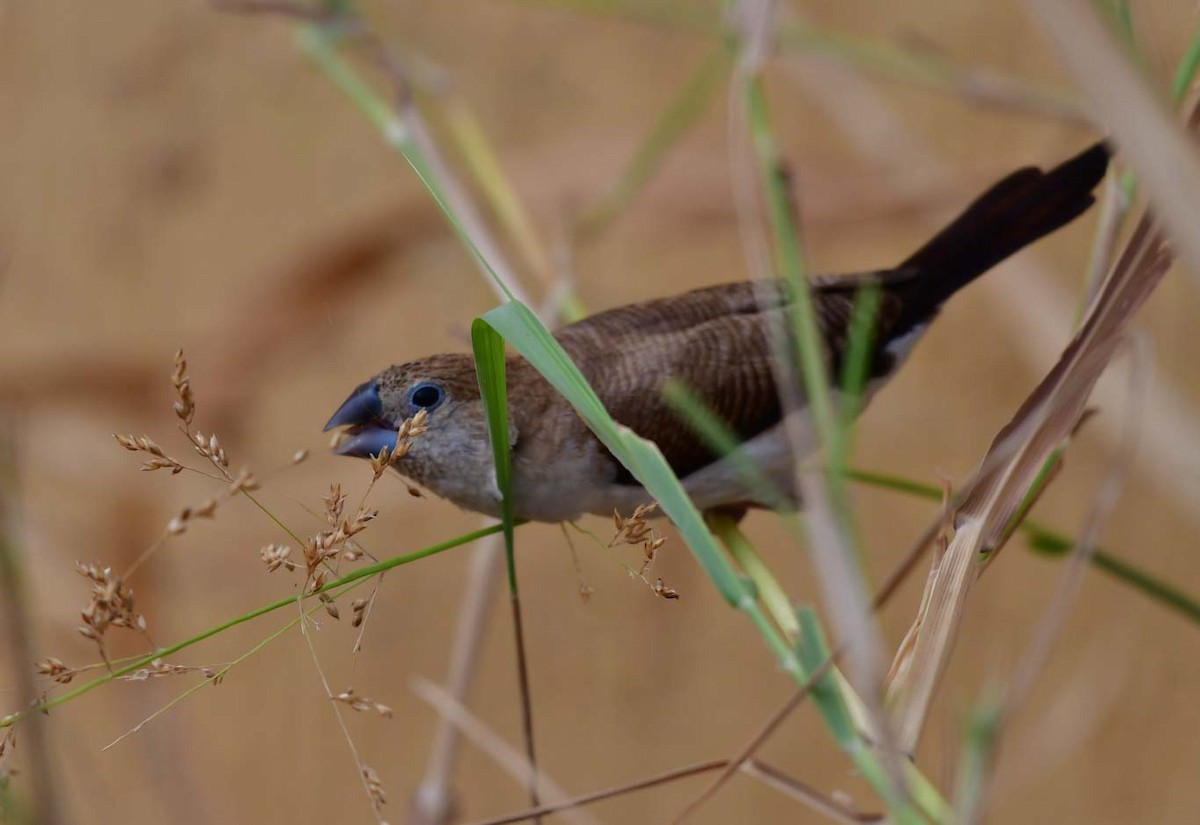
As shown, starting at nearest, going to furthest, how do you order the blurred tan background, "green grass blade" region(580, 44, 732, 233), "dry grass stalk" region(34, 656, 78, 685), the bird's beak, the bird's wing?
"dry grass stalk" region(34, 656, 78, 685) → the bird's beak → the bird's wing → "green grass blade" region(580, 44, 732, 233) → the blurred tan background

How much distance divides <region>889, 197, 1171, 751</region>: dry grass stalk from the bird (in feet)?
0.85

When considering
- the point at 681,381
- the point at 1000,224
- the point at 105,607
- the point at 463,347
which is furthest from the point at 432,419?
the point at 463,347

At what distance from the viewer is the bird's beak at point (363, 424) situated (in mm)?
701

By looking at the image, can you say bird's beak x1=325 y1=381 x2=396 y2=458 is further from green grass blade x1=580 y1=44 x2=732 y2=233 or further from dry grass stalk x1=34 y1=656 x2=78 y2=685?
green grass blade x1=580 y1=44 x2=732 y2=233

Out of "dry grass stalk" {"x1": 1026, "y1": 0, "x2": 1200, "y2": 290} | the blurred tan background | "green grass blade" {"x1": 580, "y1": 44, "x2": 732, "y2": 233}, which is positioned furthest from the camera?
the blurred tan background

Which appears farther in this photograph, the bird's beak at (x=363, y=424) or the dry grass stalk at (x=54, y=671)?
the bird's beak at (x=363, y=424)

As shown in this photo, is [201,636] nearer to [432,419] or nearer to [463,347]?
[432,419]

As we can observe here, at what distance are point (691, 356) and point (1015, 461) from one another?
0.34 meters

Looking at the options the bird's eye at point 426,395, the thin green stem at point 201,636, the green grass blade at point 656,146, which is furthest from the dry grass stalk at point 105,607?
the green grass blade at point 656,146

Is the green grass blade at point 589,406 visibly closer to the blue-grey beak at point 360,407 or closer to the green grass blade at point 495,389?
the green grass blade at point 495,389

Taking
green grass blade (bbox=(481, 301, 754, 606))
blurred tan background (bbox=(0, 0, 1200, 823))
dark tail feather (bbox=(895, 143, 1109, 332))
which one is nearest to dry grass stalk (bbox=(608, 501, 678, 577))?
green grass blade (bbox=(481, 301, 754, 606))

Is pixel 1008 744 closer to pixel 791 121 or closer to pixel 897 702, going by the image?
pixel 791 121

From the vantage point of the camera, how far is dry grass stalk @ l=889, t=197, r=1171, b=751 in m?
0.50

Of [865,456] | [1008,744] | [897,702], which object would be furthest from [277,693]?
[897,702]
